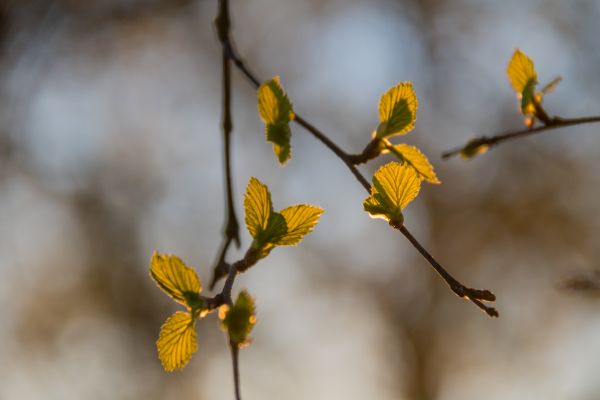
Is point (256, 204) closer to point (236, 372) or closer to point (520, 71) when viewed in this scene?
point (236, 372)

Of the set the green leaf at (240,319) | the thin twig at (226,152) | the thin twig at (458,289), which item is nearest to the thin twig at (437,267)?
the thin twig at (458,289)

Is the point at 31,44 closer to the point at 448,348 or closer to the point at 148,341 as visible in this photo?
the point at 148,341

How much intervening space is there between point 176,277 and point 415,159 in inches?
10.6

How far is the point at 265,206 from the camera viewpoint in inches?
22.3

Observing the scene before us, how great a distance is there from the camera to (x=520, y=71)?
2.31 ft

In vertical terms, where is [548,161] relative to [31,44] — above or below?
above

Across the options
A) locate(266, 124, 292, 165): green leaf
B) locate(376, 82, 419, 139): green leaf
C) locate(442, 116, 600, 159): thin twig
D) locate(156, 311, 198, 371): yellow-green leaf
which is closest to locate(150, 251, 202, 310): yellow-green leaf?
locate(156, 311, 198, 371): yellow-green leaf

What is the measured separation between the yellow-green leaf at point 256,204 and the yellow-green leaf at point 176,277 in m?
0.07

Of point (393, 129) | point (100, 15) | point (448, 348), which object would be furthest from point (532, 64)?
point (448, 348)

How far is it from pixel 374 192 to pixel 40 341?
18.0ft

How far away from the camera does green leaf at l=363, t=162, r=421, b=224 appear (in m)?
0.56

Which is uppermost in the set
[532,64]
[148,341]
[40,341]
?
[148,341]

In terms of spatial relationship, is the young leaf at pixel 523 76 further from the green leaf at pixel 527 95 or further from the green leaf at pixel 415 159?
the green leaf at pixel 415 159

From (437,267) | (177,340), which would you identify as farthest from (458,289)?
(177,340)
